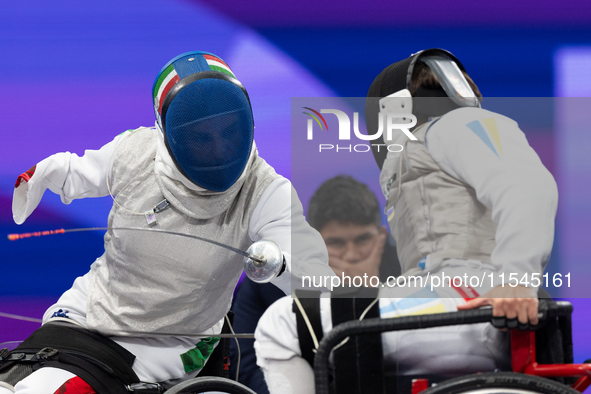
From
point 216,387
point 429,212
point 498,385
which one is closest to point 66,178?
point 216,387

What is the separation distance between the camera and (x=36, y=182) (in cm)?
180

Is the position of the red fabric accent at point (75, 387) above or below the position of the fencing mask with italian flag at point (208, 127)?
below

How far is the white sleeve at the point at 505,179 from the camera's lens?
1.14 m

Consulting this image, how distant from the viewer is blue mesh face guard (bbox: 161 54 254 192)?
5.08 feet

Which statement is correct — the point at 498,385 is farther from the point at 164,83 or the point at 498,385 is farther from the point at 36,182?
the point at 36,182

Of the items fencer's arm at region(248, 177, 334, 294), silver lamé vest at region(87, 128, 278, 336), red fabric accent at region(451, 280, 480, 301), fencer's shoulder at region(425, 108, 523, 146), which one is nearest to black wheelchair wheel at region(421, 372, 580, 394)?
red fabric accent at region(451, 280, 480, 301)

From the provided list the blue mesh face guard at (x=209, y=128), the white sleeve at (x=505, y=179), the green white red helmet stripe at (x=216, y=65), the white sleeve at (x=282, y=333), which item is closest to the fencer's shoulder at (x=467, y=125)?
the white sleeve at (x=505, y=179)

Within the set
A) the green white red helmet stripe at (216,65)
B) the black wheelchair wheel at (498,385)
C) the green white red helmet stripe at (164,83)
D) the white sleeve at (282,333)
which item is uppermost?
the green white red helmet stripe at (216,65)

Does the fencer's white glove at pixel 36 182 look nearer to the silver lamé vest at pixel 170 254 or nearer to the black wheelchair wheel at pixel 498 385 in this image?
the silver lamé vest at pixel 170 254

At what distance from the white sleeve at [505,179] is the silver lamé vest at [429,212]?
2 cm

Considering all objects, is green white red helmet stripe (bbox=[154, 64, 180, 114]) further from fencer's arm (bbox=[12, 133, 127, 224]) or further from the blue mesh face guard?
fencer's arm (bbox=[12, 133, 127, 224])

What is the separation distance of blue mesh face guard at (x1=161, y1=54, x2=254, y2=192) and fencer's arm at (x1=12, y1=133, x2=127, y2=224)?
0.35 metres

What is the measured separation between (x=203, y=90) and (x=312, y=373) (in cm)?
80

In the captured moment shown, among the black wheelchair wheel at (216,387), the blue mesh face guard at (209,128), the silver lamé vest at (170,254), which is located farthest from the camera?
the silver lamé vest at (170,254)
